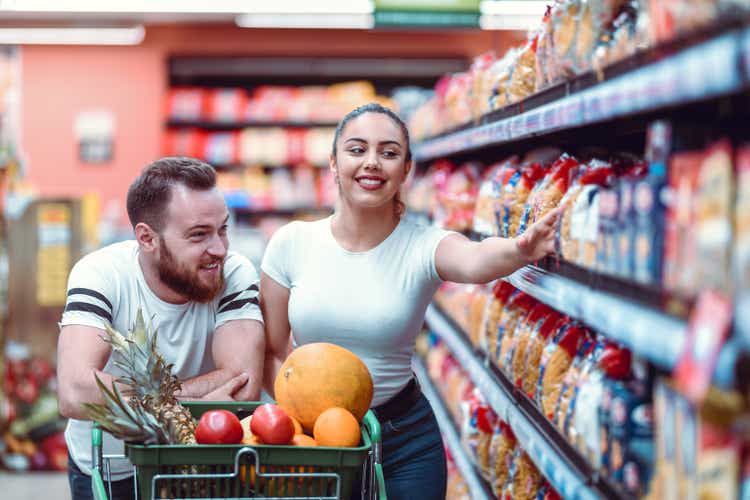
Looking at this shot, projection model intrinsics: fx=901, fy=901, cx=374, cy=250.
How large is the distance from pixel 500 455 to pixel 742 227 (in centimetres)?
185

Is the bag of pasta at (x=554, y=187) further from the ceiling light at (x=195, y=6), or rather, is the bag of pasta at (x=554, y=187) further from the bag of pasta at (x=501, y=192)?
the ceiling light at (x=195, y=6)

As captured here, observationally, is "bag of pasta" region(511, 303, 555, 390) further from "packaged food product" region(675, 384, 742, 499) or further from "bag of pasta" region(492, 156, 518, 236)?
"packaged food product" region(675, 384, 742, 499)

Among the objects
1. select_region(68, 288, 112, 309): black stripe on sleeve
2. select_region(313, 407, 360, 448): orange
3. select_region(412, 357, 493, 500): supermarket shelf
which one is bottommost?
select_region(412, 357, 493, 500): supermarket shelf

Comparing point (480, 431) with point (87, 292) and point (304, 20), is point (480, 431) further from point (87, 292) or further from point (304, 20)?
point (304, 20)

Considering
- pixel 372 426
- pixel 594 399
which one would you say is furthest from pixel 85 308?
pixel 594 399

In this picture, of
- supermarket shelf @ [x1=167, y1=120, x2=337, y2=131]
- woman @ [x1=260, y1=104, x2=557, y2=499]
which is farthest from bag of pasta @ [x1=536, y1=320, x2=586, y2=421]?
supermarket shelf @ [x1=167, y1=120, x2=337, y2=131]

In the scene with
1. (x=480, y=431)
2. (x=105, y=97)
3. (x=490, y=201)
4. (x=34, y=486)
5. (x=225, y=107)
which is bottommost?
(x=34, y=486)

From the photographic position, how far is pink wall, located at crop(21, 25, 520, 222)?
952 centimetres

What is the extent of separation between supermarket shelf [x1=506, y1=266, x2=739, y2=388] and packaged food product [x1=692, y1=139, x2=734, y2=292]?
8 centimetres

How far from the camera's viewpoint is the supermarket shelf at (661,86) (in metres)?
1.00

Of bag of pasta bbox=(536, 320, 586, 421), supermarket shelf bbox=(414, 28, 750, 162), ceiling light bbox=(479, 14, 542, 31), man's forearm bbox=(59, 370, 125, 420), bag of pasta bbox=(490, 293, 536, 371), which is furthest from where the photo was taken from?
ceiling light bbox=(479, 14, 542, 31)

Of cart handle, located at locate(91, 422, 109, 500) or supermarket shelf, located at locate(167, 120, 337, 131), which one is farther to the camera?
supermarket shelf, located at locate(167, 120, 337, 131)

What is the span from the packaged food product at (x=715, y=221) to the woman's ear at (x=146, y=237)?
1.44 metres

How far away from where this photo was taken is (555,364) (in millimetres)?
2115
